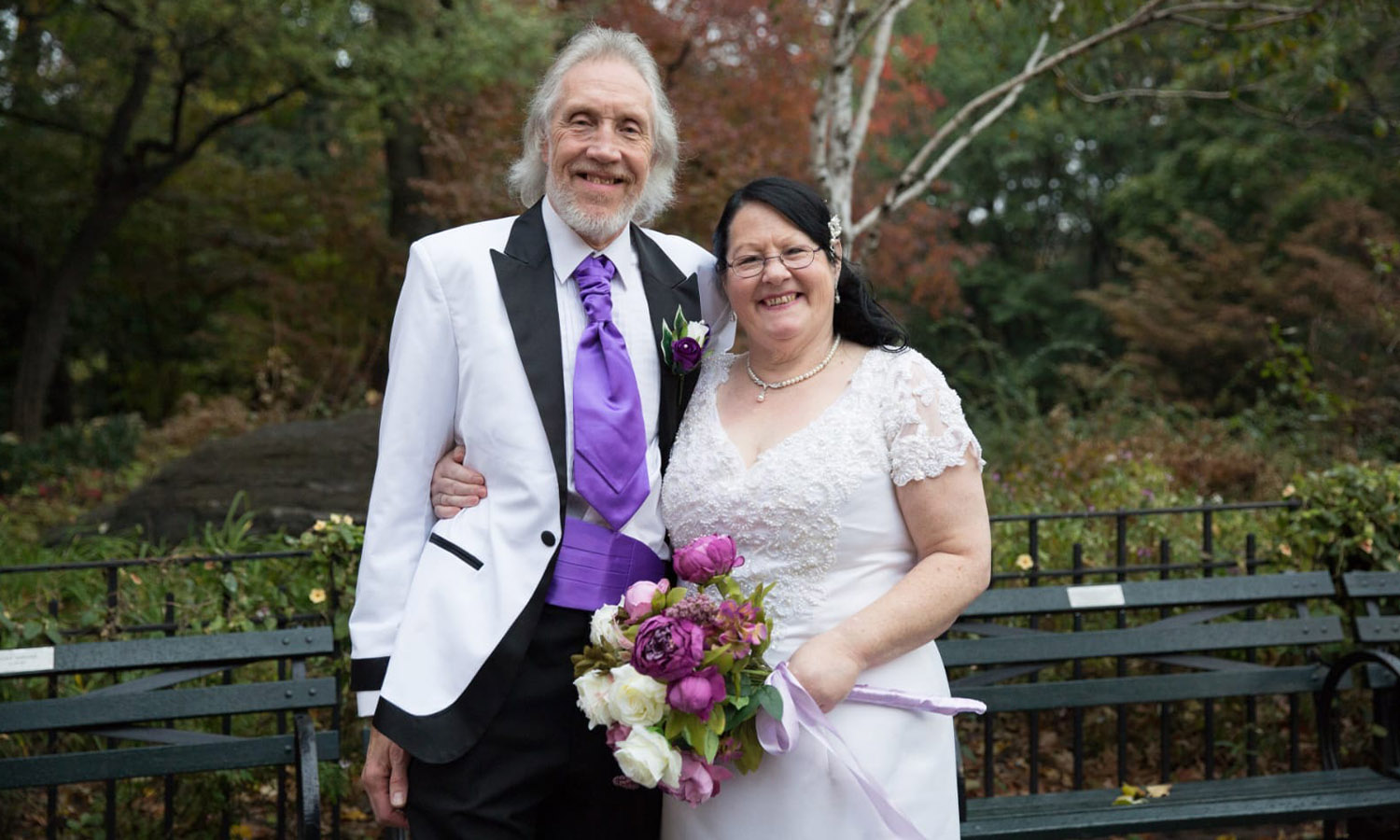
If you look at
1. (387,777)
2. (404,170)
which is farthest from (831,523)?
(404,170)

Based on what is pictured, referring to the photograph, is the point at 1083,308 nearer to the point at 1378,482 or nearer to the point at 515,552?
the point at 1378,482

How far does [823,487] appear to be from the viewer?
7.73ft

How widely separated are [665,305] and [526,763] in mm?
1000

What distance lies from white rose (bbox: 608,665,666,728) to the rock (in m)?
4.58

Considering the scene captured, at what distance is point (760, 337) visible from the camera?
2.51 metres

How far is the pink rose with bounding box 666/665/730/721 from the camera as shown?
2.03 m

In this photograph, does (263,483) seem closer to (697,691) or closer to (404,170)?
(404,170)

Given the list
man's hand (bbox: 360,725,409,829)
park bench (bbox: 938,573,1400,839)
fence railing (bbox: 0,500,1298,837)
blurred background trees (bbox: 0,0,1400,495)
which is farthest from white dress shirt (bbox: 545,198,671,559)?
blurred background trees (bbox: 0,0,1400,495)

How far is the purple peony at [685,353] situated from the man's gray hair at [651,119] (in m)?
0.38

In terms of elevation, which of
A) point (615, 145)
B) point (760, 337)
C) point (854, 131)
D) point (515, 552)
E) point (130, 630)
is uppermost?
point (854, 131)

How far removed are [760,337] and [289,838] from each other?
282 cm

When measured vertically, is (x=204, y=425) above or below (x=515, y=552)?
above

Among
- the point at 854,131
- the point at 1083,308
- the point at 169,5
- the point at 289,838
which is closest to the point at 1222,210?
the point at 1083,308

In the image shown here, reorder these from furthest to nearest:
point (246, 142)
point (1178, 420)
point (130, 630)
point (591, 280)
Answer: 1. point (246, 142)
2. point (1178, 420)
3. point (130, 630)
4. point (591, 280)
